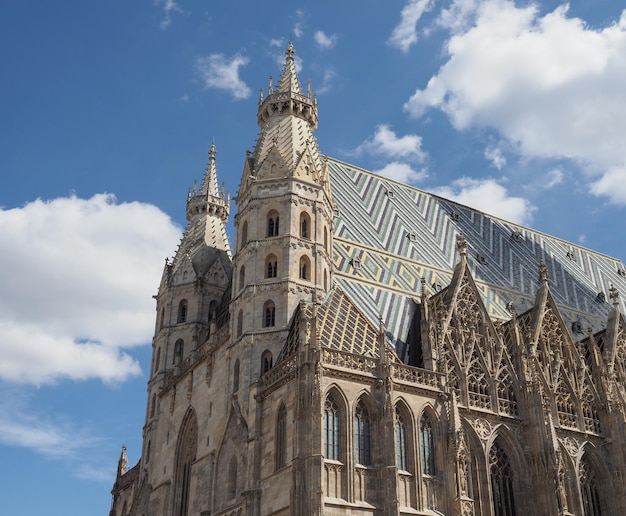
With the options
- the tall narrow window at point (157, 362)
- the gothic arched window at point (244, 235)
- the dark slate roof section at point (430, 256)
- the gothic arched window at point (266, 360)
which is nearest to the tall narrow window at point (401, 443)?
the dark slate roof section at point (430, 256)

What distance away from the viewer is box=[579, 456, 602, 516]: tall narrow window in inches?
1356

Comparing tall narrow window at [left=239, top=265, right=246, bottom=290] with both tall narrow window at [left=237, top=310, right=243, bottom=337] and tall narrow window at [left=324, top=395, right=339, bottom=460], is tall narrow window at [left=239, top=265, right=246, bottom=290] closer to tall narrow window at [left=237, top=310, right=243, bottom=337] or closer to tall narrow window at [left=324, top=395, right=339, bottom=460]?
tall narrow window at [left=237, top=310, right=243, bottom=337]

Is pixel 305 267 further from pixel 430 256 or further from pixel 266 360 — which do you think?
pixel 430 256

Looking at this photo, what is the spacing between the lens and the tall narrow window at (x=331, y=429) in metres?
27.8

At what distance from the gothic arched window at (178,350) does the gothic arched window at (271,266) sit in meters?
9.83

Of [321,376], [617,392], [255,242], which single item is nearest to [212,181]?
[255,242]

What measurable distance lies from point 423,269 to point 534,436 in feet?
36.2

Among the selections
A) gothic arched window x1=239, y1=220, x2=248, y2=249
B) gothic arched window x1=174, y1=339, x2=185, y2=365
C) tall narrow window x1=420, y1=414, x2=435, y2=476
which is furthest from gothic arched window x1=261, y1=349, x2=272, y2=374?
gothic arched window x1=174, y1=339, x2=185, y2=365

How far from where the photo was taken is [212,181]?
161 ft

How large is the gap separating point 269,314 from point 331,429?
707 cm

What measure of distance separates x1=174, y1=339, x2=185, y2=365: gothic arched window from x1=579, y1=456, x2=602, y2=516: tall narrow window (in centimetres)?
2086

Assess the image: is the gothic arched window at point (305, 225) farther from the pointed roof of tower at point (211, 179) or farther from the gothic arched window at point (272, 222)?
the pointed roof of tower at point (211, 179)

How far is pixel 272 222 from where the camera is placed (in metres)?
36.0

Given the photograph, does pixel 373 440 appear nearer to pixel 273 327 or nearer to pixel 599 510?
pixel 273 327
